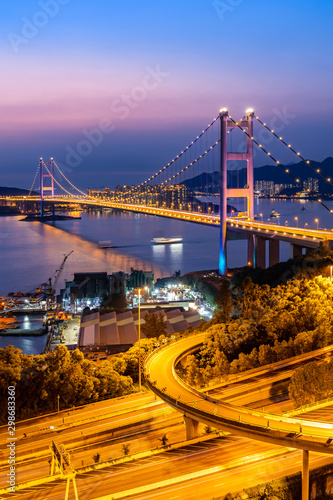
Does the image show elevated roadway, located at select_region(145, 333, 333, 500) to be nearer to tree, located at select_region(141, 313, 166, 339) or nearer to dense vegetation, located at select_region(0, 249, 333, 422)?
Result: dense vegetation, located at select_region(0, 249, 333, 422)

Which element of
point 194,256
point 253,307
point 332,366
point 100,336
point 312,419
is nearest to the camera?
point 312,419

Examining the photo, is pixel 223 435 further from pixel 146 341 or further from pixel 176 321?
pixel 176 321

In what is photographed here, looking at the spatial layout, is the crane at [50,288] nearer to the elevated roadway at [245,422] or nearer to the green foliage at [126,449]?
the elevated roadway at [245,422]

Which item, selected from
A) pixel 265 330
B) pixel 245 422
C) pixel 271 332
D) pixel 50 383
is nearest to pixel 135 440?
pixel 245 422

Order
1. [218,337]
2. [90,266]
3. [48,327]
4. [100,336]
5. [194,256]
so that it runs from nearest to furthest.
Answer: [218,337]
[100,336]
[48,327]
[90,266]
[194,256]

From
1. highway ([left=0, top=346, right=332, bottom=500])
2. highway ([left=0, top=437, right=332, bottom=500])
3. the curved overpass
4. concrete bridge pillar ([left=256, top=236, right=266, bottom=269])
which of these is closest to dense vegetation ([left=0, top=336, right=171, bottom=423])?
highway ([left=0, top=346, right=332, bottom=500])

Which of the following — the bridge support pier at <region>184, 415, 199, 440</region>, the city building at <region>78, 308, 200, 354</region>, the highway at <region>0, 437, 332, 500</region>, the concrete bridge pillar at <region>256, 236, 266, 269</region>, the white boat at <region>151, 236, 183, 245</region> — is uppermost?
the concrete bridge pillar at <region>256, 236, 266, 269</region>

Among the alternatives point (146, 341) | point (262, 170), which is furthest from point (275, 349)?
point (262, 170)
